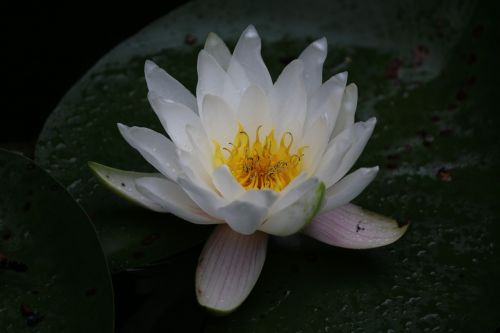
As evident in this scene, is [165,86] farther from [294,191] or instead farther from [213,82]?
[294,191]

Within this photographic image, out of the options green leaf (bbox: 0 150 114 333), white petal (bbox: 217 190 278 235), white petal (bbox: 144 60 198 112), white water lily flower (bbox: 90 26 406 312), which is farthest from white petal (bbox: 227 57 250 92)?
green leaf (bbox: 0 150 114 333)

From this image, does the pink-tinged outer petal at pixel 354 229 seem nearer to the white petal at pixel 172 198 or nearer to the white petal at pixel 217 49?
the white petal at pixel 172 198

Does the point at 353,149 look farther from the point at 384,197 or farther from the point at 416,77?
the point at 416,77

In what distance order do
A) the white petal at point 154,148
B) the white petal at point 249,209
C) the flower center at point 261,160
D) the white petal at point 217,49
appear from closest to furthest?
the white petal at point 249,209 → the white petal at point 154,148 → the flower center at point 261,160 → the white petal at point 217,49

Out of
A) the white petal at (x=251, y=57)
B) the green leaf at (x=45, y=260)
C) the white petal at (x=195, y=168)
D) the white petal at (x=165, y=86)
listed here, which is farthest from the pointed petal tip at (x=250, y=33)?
the green leaf at (x=45, y=260)

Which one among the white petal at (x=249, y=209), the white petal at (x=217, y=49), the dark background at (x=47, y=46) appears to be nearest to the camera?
the white petal at (x=249, y=209)

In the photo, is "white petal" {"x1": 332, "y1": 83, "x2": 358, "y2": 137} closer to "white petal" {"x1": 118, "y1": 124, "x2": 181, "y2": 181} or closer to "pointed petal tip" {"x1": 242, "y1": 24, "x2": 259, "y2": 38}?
"pointed petal tip" {"x1": 242, "y1": 24, "x2": 259, "y2": 38}

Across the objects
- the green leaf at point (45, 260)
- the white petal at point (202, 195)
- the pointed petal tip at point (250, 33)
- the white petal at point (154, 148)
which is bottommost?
the green leaf at point (45, 260)
